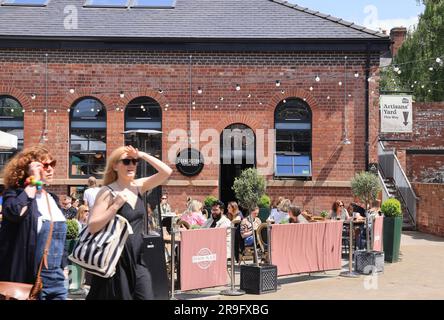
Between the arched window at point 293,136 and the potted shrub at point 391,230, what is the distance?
19.2 ft

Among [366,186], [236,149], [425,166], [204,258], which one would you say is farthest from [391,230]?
[425,166]

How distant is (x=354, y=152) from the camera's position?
18031 millimetres

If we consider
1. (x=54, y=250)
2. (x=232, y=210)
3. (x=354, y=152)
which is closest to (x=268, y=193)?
(x=354, y=152)

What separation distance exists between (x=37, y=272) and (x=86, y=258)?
0.36 m

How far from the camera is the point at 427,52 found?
121 feet

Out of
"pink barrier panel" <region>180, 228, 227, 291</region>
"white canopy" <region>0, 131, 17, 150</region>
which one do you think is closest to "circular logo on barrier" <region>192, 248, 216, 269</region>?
"pink barrier panel" <region>180, 228, 227, 291</region>

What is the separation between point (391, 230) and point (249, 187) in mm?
4359

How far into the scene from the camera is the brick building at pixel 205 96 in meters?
18.0

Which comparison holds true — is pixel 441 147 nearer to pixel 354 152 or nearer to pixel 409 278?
pixel 354 152

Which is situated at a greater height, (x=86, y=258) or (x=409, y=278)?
(x=86, y=258)

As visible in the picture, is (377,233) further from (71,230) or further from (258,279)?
(71,230)

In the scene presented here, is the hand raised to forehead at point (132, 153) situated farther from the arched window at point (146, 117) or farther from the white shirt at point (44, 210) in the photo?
the arched window at point (146, 117)

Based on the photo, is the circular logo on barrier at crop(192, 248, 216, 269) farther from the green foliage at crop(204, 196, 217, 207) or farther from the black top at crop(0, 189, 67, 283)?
the green foliage at crop(204, 196, 217, 207)
